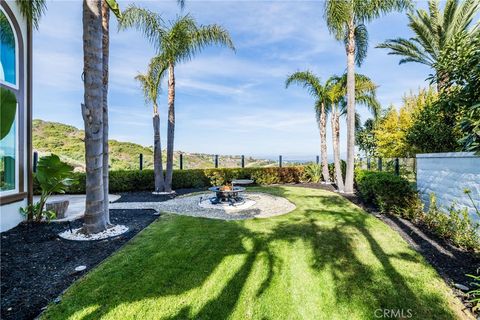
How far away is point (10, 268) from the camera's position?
345 cm

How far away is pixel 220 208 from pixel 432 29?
12.0 metres

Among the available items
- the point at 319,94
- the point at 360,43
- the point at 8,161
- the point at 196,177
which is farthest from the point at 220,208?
the point at 360,43

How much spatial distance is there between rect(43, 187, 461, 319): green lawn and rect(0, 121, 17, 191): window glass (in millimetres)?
3354

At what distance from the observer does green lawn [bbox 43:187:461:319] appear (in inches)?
103

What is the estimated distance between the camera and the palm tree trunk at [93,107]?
4.56 metres

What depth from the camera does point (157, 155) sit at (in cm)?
1007

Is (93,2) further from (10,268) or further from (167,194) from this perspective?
(167,194)

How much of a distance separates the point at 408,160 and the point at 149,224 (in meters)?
9.04

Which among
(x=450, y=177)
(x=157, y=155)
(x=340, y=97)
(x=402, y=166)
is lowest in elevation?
(x=450, y=177)

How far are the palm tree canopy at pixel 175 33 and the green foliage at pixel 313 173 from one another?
797 cm

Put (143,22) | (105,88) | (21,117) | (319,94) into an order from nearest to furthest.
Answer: (21,117) < (105,88) < (143,22) < (319,94)

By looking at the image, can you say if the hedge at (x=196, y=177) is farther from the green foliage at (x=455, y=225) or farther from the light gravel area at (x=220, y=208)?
the green foliage at (x=455, y=225)

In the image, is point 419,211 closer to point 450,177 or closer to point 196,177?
point 450,177

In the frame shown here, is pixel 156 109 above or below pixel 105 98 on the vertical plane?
above
